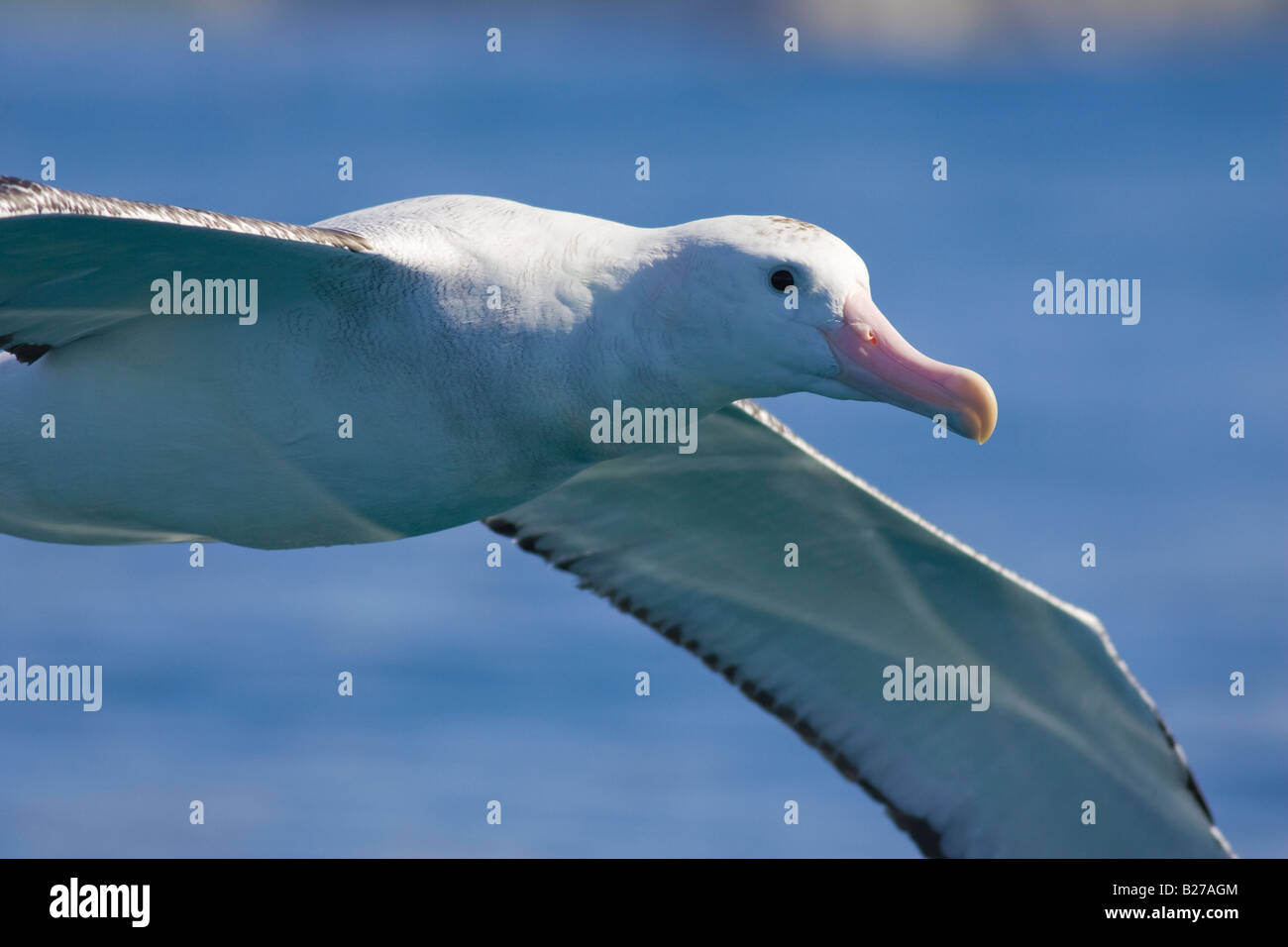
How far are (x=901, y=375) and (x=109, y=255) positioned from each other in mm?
3753

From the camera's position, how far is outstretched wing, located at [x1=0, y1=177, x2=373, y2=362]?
780cm

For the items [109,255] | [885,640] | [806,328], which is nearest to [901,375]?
[806,328]

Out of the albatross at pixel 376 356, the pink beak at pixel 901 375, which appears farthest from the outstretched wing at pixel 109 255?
the pink beak at pixel 901 375

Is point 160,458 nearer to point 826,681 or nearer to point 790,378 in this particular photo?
point 790,378

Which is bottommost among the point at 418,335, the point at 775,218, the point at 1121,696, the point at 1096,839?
the point at 1096,839

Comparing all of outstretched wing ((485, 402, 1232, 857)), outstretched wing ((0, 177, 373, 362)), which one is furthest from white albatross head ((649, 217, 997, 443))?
outstretched wing ((485, 402, 1232, 857))

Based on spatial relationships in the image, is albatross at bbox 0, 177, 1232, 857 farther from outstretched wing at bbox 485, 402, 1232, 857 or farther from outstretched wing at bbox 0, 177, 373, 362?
outstretched wing at bbox 485, 402, 1232, 857

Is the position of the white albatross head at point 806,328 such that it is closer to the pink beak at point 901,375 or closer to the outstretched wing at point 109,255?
the pink beak at point 901,375

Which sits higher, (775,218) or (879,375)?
(775,218)

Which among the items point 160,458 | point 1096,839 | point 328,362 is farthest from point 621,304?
point 1096,839

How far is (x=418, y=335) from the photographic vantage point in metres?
8.63

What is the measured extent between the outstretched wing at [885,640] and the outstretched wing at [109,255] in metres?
3.47

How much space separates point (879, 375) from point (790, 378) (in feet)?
1.41

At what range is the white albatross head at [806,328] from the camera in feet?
27.5
